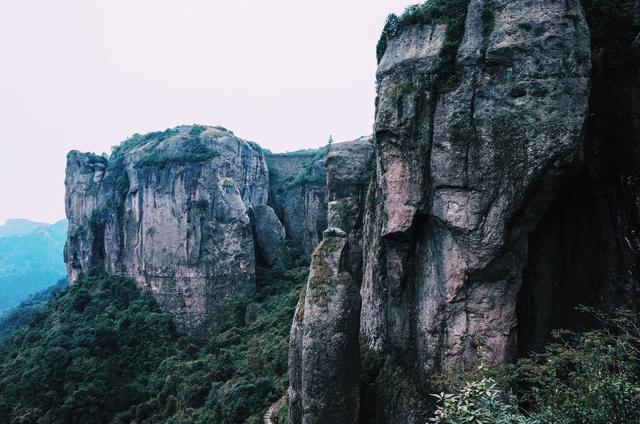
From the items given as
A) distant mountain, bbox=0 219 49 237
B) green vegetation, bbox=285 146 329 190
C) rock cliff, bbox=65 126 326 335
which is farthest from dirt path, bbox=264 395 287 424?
distant mountain, bbox=0 219 49 237

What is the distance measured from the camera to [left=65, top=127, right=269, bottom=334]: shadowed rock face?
98.9 ft

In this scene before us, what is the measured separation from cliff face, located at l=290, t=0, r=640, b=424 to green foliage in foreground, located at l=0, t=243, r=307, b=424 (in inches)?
301

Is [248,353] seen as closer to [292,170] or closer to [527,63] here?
[527,63]

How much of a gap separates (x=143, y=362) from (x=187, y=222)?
8.66m

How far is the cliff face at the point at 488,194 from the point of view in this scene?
9852 millimetres

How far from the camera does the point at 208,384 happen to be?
74.1ft

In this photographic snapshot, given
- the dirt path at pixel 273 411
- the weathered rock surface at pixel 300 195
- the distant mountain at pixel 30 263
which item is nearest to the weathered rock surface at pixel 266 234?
the weathered rock surface at pixel 300 195

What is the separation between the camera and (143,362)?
28.0 meters

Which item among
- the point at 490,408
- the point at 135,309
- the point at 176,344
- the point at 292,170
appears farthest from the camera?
the point at 292,170

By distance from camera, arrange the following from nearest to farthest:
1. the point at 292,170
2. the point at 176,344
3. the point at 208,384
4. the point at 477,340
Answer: the point at 477,340
the point at 208,384
the point at 176,344
the point at 292,170

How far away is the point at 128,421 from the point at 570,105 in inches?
920

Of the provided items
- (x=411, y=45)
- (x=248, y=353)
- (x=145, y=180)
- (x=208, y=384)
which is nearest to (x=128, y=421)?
(x=208, y=384)

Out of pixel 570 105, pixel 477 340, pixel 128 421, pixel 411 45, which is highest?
pixel 411 45

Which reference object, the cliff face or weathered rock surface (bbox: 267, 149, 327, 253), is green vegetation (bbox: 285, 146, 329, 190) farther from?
the cliff face
